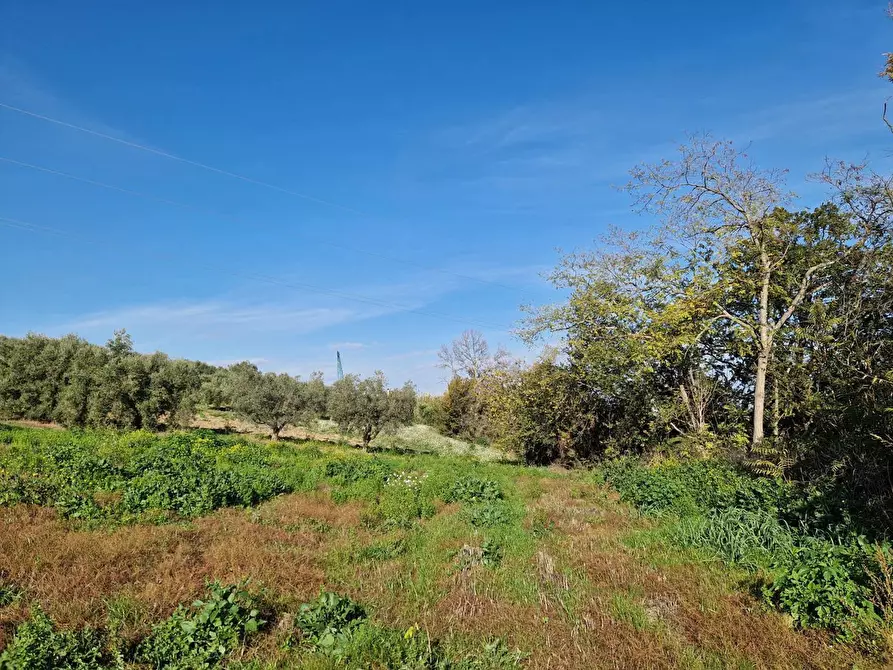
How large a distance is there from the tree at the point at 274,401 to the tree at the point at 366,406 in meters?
2.03

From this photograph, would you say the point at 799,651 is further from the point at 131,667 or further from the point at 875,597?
the point at 131,667

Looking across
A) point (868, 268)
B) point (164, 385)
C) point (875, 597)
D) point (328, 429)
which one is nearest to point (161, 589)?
point (875, 597)

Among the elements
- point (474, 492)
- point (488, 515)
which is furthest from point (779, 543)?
point (474, 492)

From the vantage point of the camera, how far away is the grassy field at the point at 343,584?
17.0 ft

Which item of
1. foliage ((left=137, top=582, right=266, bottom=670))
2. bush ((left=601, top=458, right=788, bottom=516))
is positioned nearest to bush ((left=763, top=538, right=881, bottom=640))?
bush ((left=601, top=458, right=788, bottom=516))

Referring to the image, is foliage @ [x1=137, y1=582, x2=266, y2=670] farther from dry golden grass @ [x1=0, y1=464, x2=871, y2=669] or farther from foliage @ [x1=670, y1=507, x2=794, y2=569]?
foliage @ [x1=670, y1=507, x2=794, y2=569]

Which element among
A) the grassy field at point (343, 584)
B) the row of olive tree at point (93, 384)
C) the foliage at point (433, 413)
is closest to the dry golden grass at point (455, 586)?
the grassy field at point (343, 584)

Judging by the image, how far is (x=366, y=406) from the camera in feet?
125

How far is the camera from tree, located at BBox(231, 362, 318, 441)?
36938mm

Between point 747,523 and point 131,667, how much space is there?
9283 mm

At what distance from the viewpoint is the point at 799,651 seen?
516 cm

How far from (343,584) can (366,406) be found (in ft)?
102

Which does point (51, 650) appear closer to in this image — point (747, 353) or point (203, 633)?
point (203, 633)

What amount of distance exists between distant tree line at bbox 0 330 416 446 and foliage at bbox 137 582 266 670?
29.2m
